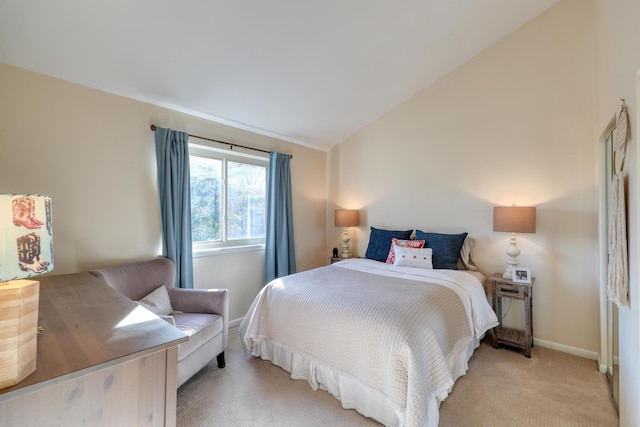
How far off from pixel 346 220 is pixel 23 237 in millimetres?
3474

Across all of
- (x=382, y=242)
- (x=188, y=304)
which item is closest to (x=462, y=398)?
(x=382, y=242)

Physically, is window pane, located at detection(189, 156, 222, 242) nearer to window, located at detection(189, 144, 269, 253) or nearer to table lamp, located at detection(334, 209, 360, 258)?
window, located at detection(189, 144, 269, 253)

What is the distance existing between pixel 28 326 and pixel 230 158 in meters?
2.73

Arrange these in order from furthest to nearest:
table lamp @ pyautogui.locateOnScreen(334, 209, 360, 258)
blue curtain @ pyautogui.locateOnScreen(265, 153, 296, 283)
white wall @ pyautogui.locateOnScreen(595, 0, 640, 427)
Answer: table lamp @ pyautogui.locateOnScreen(334, 209, 360, 258), blue curtain @ pyautogui.locateOnScreen(265, 153, 296, 283), white wall @ pyautogui.locateOnScreen(595, 0, 640, 427)

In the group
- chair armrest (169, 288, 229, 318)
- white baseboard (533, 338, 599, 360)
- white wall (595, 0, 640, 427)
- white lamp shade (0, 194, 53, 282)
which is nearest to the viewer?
white lamp shade (0, 194, 53, 282)

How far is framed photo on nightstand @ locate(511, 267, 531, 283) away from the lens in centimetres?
266

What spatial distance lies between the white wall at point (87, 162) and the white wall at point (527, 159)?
2669 millimetres

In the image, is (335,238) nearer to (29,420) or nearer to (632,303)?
(632,303)

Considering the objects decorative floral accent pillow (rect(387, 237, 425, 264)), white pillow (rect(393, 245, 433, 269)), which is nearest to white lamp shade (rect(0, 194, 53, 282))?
white pillow (rect(393, 245, 433, 269))

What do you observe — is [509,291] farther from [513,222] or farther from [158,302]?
[158,302]

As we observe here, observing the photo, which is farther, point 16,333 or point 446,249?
point 446,249

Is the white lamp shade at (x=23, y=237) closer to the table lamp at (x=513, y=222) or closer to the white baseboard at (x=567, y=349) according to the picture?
the table lamp at (x=513, y=222)

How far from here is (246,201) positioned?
357 centimetres

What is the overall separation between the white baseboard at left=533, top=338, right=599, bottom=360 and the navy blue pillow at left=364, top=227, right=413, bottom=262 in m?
1.64
